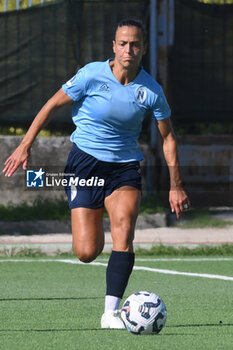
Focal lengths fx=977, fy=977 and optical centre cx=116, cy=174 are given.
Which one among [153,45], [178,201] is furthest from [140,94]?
[153,45]

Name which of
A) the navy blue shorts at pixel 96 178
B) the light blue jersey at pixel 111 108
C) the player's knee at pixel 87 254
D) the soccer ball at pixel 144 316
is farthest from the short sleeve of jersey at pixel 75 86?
the soccer ball at pixel 144 316

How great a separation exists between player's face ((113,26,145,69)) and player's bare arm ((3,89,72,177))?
0.52 metres

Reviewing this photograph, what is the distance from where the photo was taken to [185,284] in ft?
30.9

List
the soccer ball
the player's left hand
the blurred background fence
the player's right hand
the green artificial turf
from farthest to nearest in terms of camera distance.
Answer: the blurred background fence, the player's left hand, the player's right hand, the soccer ball, the green artificial turf

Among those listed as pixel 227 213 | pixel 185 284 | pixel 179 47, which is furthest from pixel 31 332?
pixel 179 47

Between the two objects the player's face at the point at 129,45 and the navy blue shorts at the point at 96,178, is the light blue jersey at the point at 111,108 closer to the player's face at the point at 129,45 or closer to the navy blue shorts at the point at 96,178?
the navy blue shorts at the point at 96,178

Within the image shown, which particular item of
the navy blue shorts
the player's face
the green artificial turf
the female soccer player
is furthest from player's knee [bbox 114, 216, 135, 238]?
the player's face

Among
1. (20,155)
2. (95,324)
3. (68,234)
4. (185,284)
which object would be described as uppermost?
(20,155)

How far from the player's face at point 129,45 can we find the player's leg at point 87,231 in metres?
1.17

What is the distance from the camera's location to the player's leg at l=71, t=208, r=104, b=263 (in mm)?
7438

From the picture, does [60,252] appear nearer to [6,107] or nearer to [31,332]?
[6,107]

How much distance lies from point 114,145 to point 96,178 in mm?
285

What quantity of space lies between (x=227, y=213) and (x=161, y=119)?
6.69 metres

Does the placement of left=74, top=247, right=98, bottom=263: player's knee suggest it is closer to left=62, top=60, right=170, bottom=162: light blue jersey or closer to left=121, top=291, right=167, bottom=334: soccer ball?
left=62, top=60, right=170, bottom=162: light blue jersey
